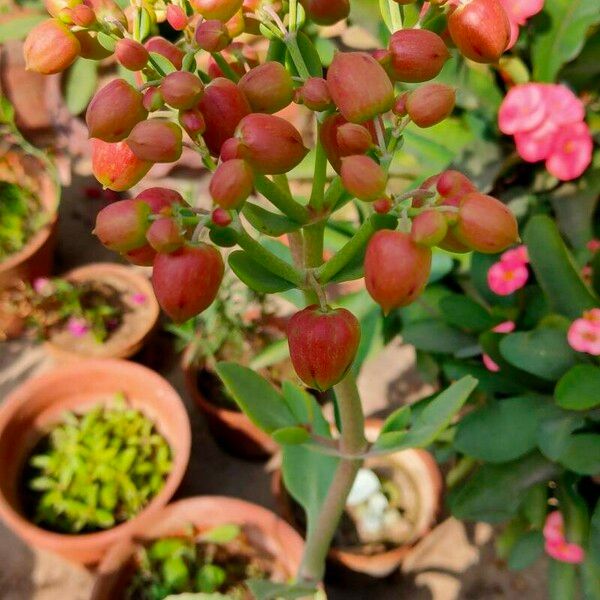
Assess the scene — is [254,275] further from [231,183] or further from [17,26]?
[17,26]

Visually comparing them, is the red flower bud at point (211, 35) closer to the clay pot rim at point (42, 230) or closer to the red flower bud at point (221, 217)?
the red flower bud at point (221, 217)

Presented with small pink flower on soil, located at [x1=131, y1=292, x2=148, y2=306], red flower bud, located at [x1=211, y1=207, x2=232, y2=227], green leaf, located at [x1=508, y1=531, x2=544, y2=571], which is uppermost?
red flower bud, located at [x1=211, y1=207, x2=232, y2=227]

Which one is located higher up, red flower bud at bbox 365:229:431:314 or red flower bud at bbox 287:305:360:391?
red flower bud at bbox 365:229:431:314

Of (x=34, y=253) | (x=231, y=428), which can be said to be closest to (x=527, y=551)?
(x=231, y=428)

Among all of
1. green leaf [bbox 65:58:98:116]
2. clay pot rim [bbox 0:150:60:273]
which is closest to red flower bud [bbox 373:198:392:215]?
clay pot rim [bbox 0:150:60:273]

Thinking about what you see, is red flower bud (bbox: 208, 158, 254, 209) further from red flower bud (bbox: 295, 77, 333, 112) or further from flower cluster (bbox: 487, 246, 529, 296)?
flower cluster (bbox: 487, 246, 529, 296)

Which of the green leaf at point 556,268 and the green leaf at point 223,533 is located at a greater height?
the green leaf at point 556,268

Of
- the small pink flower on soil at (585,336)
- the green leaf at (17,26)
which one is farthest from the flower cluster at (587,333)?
the green leaf at (17,26)
